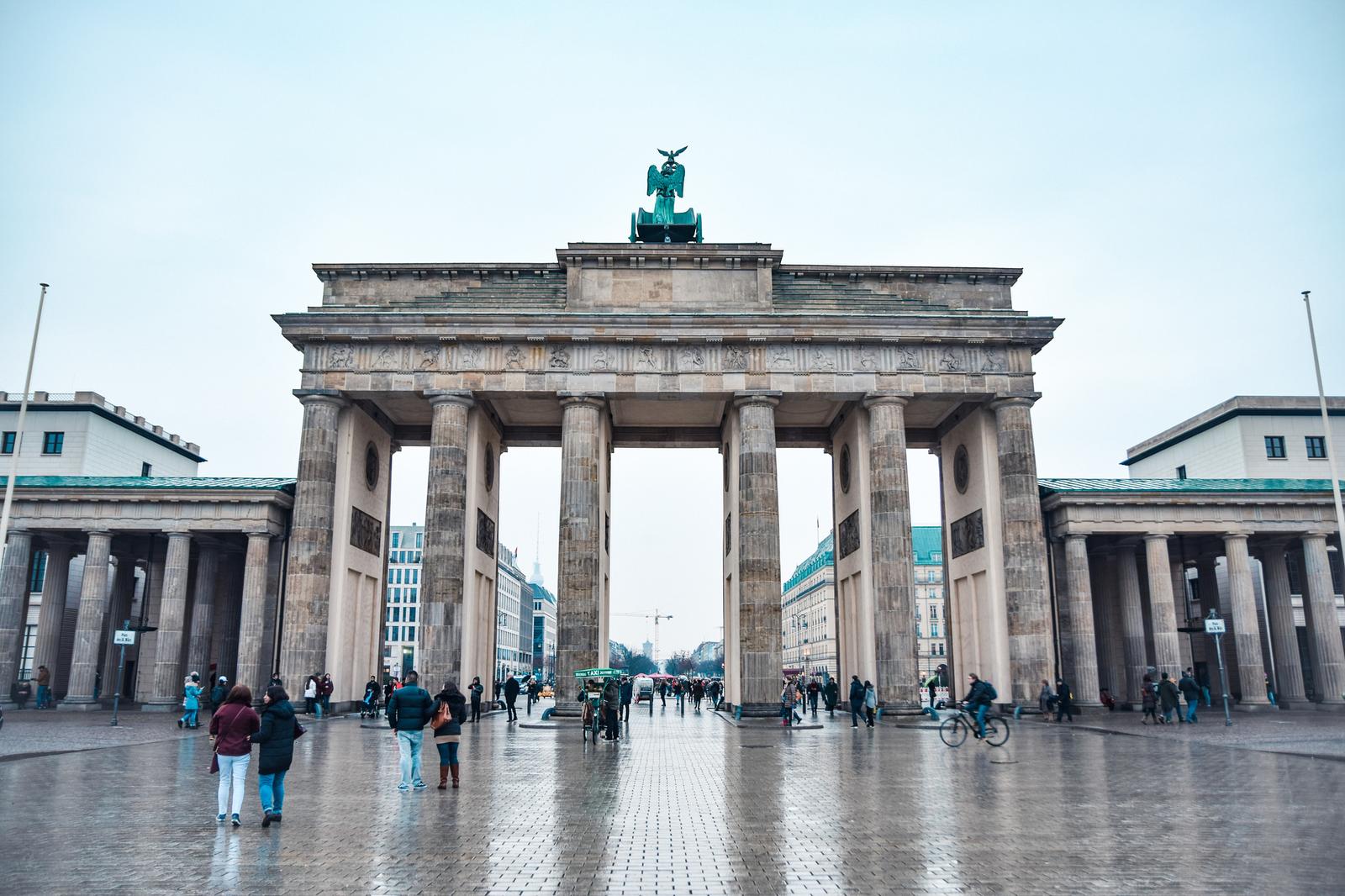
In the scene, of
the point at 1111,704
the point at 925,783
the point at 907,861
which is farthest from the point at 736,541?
the point at 907,861

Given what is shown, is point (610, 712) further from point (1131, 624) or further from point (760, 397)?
point (1131, 624)

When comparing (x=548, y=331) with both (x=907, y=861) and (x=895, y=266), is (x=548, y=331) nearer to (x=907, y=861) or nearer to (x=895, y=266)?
(x=895, y=266)

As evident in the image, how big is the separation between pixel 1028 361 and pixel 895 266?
21.7 ft

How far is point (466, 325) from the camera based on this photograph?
37.8 metres

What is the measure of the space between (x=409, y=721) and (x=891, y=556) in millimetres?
25405

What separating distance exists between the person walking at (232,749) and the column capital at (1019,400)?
106ft

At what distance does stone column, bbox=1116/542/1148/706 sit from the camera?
42.2 m

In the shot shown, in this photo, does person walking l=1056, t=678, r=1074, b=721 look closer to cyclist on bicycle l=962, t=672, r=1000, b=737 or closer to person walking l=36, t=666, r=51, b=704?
cyclist on bicycle l=962, t=672, r=1000, b=737

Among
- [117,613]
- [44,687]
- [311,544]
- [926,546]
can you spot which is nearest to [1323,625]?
[311,544]

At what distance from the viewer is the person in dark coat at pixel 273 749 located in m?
12.0

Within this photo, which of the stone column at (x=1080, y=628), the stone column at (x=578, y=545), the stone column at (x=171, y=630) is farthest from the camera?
the stone column at (x=171, y=630)

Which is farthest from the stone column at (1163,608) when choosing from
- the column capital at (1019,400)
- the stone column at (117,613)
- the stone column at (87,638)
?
the stone column at (117,613)

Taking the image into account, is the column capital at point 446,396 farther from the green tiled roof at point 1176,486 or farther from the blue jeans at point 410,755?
the green tiled roof at point 1176,486

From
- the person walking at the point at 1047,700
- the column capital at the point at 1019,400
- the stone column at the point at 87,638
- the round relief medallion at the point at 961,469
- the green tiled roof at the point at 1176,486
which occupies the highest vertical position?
the column capital at the point at 1019,400
